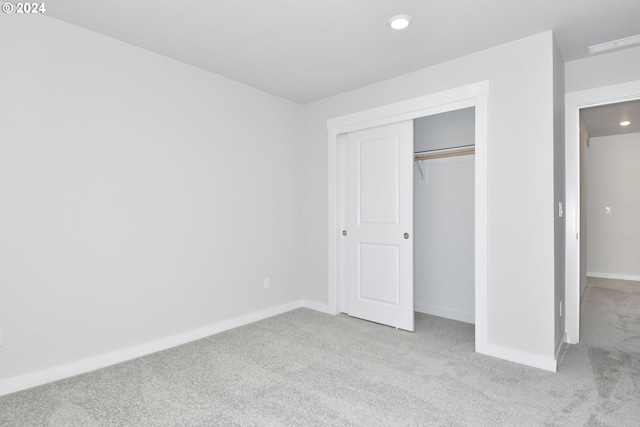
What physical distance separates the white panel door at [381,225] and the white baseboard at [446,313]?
0.66 m

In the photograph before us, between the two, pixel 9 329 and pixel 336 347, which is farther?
pixel 336 347

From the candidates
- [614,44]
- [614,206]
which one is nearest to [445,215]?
[614,44]

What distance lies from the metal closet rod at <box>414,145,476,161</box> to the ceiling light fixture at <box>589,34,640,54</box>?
1.16m

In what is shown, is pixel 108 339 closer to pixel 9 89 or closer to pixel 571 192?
pixel 9 89

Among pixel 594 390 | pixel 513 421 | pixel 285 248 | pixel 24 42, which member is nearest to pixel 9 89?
pixel 24 42

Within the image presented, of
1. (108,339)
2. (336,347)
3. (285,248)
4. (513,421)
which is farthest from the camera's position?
(285,248)

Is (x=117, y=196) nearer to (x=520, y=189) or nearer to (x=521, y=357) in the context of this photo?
(x=520, y=189)

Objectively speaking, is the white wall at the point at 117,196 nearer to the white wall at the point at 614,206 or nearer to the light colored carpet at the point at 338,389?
the light colored carpet at the point at 338,389

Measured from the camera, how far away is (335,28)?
8.32 ft

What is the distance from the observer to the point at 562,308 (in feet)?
10.1

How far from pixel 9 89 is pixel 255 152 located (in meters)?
1.99

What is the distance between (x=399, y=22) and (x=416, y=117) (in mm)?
1085

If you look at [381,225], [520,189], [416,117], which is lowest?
[381,225]

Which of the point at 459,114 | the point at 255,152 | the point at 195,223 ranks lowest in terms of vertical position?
the point at 195,223
